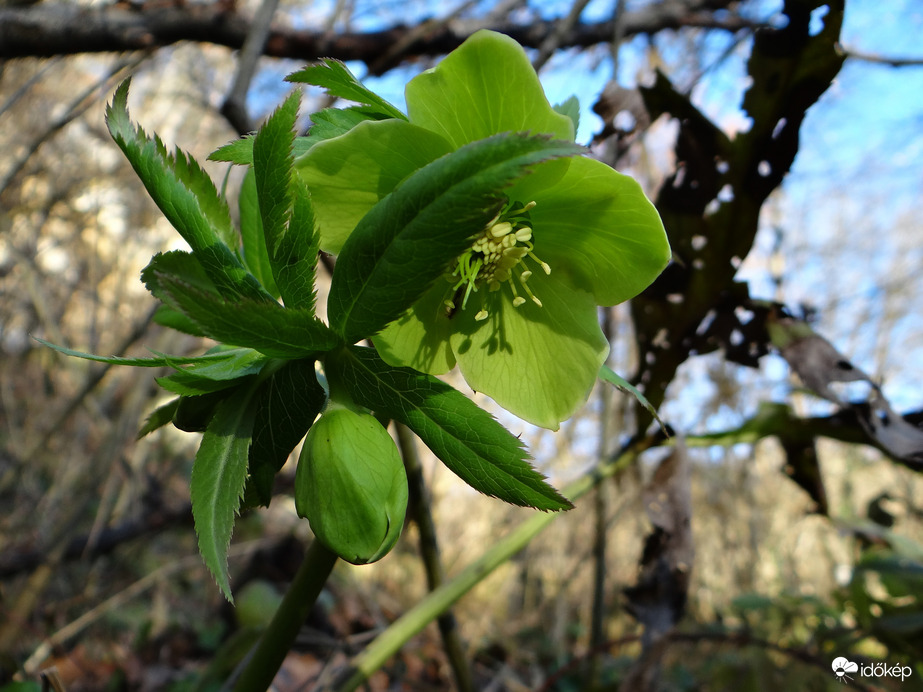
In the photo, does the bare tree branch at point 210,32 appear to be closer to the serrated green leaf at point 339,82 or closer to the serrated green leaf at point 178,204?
the serrated green leaf at point 339,82

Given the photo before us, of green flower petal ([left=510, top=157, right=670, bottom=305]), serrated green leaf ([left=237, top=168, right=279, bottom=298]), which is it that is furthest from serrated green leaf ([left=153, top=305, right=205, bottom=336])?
green flower petal ([left=510, top=157, right=670, bottom=305])

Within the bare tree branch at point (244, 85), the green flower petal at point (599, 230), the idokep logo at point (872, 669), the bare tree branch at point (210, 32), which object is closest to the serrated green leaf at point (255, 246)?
the green flower petal at point (599, 230)

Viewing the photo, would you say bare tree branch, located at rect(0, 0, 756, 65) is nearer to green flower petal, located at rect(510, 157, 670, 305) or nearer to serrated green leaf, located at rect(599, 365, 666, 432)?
green flower petal, located at rect(510, 157, 670, 305)

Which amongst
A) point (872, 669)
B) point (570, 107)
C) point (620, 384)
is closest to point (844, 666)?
point (872, 669)

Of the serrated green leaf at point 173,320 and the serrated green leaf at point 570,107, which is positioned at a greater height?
the serrated green leaf at point 570,107

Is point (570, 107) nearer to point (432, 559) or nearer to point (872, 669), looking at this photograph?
point (432, 559)

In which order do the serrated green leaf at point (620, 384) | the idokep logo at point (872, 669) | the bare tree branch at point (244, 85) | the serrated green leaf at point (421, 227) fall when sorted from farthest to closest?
the idokep logo at point (872, 669), the bare tree branch at point (244, 85), the serrated green leaf at point (620, 384), the serrated green leaf at point (421, 227)
